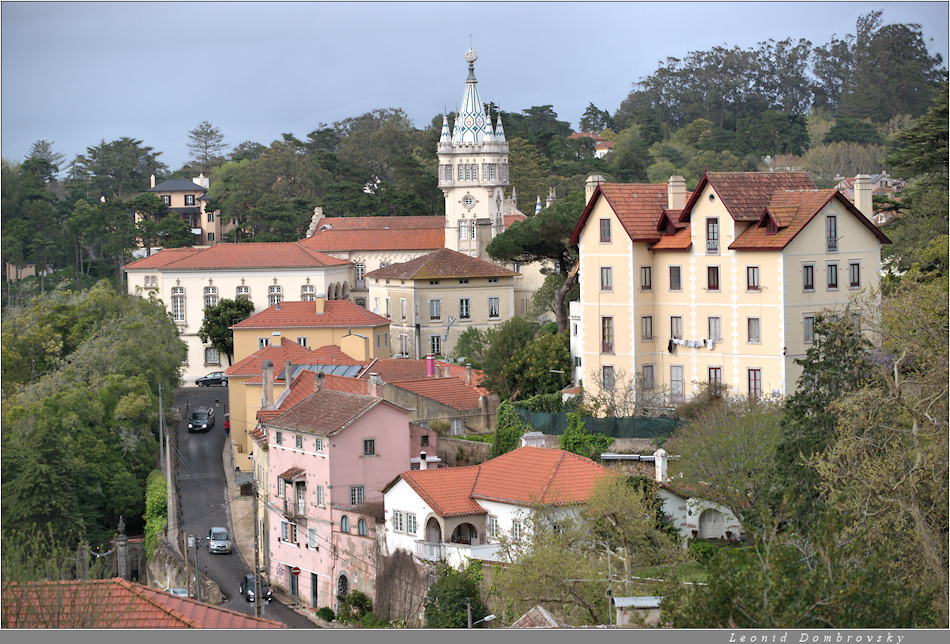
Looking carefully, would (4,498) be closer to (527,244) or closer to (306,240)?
(527,244)

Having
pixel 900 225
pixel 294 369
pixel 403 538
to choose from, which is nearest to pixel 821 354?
pixel 403 538

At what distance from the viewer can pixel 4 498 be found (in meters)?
52.5

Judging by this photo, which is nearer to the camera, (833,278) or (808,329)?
(808,329)

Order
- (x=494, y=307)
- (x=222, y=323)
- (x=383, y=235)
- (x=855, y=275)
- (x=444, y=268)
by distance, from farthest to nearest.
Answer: (x=383, y=235)
(x=222, y=323)
(x=494, y=307)
(x=444, y=268)
(x=855, y=275)

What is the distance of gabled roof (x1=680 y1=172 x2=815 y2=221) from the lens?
153ft

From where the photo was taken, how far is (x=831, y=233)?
152ft

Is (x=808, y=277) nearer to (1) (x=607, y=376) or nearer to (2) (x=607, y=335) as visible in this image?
(2) (x=607, y=335)

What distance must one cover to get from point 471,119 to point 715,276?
43605mm

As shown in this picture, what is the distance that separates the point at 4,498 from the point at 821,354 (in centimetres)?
2969

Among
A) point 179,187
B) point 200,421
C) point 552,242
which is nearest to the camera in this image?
point 552,242

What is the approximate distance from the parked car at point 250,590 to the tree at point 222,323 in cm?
3588

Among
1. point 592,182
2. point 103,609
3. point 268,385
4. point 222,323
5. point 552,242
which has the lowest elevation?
point 103,609

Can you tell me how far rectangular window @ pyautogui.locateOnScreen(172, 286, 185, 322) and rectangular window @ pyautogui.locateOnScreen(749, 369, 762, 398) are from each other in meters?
49.0

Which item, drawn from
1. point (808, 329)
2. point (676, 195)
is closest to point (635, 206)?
point (676, 195)
